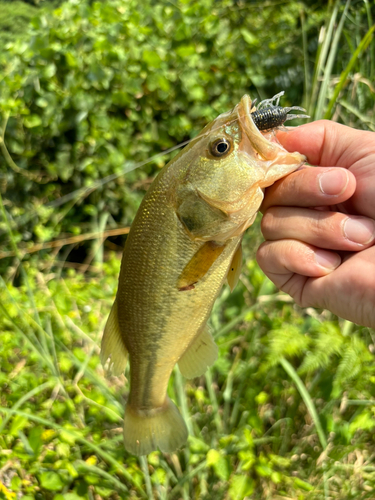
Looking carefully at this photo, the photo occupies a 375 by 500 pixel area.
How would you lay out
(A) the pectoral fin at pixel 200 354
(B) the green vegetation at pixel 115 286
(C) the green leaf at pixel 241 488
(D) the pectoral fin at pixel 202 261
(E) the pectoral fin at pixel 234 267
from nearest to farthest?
(D) the pectoral fin at pixel 202 261
(E) the pectoral fin at pixel 234 267
(A) the pectoral fin at pixel 200 354
(C) the green leaf at pixel 241 488
(B) the green vegetation at pixel 115 286

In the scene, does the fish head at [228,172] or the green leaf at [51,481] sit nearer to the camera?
the fish head at [228,172]

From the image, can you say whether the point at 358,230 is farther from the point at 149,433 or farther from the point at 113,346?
the point at 149,433

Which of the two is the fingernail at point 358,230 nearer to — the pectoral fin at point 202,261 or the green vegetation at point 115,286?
the pectoral fin at point 202,261

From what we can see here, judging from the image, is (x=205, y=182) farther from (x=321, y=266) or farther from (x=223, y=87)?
(x=223, y=87)

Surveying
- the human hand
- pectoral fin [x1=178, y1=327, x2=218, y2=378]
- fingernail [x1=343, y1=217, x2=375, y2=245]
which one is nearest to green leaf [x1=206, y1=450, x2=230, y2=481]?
pectoral fin [x1=178, y1=327, x2=218, y2=378]

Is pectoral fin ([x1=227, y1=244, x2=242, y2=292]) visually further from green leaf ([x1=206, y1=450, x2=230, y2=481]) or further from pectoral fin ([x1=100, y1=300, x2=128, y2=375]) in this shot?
green leaf ([x1=206, y1=450, x2=230, y2=481])

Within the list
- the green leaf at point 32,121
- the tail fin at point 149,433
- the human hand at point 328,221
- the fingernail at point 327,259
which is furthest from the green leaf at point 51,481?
the green leaf at point 32,121
